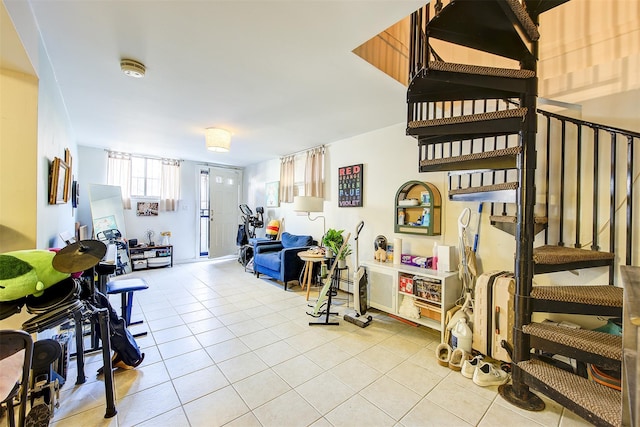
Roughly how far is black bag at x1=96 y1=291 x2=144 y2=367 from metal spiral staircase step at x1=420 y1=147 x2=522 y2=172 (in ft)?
9.07

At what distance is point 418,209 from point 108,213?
574cm

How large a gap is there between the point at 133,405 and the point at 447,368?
91.6 inches

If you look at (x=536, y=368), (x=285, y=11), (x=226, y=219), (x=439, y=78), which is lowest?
(x=536, y=368)

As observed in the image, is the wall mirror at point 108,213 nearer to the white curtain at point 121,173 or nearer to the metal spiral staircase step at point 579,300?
the white curtain at point 121,173

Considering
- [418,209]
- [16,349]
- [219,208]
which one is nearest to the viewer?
[16,349]

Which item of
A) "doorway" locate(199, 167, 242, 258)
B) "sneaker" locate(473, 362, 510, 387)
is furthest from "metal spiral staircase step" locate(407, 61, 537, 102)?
"doorway" locate(199, 167, 242, 258)

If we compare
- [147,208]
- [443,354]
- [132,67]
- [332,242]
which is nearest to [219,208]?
[147,208]

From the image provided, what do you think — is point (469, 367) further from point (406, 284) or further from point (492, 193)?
point (492, 193)

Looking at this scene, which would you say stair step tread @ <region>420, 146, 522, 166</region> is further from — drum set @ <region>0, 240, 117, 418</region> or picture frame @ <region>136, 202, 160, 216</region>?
picture frame @ <region>136, 202, 160, 216</region>

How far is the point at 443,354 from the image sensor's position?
2295 millimetres

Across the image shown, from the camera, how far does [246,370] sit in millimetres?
2059

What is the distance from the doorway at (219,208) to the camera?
642 cm

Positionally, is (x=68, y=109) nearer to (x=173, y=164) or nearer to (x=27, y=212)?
(x=27, y=212)

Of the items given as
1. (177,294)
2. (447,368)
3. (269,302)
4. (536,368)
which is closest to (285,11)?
(536,368)
